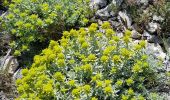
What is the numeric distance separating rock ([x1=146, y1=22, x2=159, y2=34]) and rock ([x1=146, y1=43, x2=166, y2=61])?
0.65 ft

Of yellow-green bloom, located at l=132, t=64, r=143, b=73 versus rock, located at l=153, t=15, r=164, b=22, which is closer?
yellow-green bloom, located at l=132, t=64, r=143, b=73

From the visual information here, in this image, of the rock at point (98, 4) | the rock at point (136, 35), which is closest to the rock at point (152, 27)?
the rock at point (136, 35)

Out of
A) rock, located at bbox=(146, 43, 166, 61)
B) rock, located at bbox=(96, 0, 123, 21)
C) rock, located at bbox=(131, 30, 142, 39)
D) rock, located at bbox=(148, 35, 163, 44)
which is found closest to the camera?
rock, located at bbox=(146, 43, 166, 61)

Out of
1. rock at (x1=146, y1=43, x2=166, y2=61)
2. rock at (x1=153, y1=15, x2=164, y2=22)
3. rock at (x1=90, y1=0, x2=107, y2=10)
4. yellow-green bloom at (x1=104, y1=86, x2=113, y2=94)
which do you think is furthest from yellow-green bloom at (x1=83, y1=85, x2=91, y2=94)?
rock at (x1=90, y1=0, x2=107, y2=10)

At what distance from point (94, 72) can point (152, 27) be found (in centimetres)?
131

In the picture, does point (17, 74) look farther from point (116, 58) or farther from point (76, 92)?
point (116, 58)

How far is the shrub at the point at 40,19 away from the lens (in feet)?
17.4

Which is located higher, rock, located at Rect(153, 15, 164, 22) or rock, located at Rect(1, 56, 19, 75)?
rock, located at Rect(153, 15, 164, 22)

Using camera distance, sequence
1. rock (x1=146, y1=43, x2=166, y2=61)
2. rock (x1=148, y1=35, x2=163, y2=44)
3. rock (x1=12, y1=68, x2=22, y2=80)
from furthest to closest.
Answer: rock (x1=12, y1=68, x2=22, y2=80) < rock (x1=148, y1=35, x2=163, y2=44) < rock (x1=146, y1=43, x2=166, y2=61)

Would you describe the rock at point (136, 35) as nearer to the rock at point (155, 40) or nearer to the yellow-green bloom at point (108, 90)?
the rock at point (155, 40)

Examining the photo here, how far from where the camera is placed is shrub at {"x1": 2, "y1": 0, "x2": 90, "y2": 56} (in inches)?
209

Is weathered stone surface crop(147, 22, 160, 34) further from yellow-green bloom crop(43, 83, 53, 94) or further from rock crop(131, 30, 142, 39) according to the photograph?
yellow-green bloom crop(43, 83, 53, 94)

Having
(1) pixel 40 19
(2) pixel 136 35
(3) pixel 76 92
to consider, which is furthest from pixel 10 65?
(2) pixel 136 35

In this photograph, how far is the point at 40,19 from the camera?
209 inches
